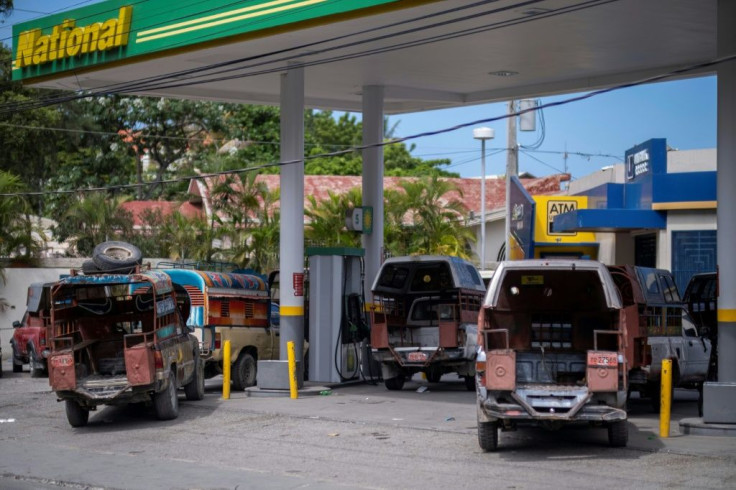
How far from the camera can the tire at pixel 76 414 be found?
50.5 ft

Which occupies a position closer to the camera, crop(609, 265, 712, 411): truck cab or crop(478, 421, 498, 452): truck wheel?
crop(478, 421, 498, 452): truck wheel

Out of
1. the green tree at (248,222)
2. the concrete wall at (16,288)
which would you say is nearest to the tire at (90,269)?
the concrete wall at (16,288)

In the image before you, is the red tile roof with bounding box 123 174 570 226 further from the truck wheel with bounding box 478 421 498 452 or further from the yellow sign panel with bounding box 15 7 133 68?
the truck wheel with bounding box 478 421 498 452

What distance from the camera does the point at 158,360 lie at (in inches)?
598

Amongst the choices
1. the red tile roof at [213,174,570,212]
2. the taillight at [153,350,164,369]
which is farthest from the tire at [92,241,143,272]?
the red tile roof at [213,174,570,212]

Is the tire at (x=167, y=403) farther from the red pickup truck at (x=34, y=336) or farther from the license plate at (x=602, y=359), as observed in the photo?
the red pickup truck at (x=34, y=336)

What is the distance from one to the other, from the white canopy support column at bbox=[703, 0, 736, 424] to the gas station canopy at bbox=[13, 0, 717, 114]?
98 cm

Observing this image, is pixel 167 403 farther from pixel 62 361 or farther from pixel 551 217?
pixel 551 217

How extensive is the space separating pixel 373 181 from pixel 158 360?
9.21 meters

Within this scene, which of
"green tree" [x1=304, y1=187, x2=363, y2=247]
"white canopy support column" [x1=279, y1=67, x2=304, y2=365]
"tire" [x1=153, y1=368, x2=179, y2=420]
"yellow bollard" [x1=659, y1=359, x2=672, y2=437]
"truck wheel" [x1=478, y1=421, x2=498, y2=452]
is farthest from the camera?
"green tree" [x1=304, y1=187, x2=363, y2=247]

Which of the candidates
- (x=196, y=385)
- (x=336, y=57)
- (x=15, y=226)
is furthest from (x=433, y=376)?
(x=15, y=226)

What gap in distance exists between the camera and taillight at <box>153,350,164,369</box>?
15.2 m

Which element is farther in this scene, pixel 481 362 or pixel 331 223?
pixel 331 223

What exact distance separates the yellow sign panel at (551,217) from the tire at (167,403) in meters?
20.8
